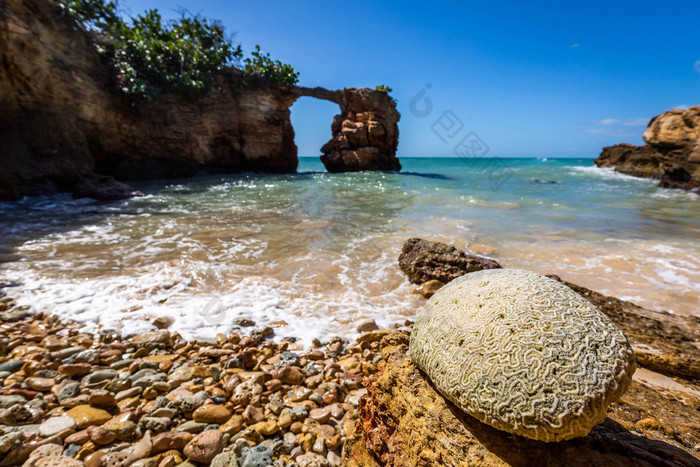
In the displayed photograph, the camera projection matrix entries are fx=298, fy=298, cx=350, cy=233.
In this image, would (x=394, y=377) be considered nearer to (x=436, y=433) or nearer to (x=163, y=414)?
(x=436, y=433)

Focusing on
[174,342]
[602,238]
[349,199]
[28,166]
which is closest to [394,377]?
[174,342]

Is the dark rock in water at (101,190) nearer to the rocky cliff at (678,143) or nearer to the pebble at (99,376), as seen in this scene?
the pebble at (99,376)

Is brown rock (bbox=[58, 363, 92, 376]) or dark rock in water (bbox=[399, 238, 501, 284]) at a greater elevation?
dark rock in water (bbox=[399, 238, 501, 284])

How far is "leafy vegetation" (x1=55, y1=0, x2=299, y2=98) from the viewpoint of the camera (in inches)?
585

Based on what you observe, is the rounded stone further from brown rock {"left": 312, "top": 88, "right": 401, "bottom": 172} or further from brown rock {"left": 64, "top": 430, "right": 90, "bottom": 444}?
brown rock {"left": 312, "top": 88, "right": 401, "bottom": 172}

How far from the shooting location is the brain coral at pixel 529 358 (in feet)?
4.54

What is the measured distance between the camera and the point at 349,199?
44.2 ft

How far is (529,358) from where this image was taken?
152cm

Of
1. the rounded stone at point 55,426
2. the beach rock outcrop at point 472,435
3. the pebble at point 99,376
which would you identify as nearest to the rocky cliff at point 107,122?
the pebble at point 99,376

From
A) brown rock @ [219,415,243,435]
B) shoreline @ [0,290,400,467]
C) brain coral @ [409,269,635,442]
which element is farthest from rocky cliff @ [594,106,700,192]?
brown rock @ [219,415,243,435]

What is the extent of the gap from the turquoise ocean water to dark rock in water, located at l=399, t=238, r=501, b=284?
283 millimetres

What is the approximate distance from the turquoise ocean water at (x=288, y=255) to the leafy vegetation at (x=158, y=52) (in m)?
8.93

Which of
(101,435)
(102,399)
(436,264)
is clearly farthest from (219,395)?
(436,264)

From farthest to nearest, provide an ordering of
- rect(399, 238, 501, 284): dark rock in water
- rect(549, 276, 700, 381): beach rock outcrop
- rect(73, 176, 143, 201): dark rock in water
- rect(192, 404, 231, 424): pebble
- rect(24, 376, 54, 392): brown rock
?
rect(73, 176, 143, 201): dark rock in water < rect(399, 238, 501, 284): dark rock in water < rect(549, 276, 700, 381): beach rock outcrop < rect(24, 376, 54, 392): brown rock < rect(192, 404, 231, 424): pebble
